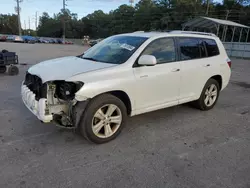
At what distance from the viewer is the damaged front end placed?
10.1 ft

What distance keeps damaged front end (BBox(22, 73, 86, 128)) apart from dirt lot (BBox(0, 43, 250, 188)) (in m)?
0.47

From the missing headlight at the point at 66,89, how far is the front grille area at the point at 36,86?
182 mm

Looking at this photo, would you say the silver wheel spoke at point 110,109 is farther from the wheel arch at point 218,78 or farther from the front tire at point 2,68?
the front tire at point 2,68

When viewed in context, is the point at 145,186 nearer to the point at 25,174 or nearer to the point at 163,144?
the point at 163,144

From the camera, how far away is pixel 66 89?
3109 millimetres

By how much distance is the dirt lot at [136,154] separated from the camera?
2586 mm

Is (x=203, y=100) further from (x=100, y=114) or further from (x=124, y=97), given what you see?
(x=100, y=114)

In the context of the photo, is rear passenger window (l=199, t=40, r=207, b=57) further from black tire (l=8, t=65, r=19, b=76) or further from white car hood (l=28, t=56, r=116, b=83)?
black tire (l=8, t=65, r=19, b=76)

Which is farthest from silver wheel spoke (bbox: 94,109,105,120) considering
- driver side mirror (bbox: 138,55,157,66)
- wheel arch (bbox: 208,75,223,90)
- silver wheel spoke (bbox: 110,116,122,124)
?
wheel arch (bbox: 208,75,223,90)

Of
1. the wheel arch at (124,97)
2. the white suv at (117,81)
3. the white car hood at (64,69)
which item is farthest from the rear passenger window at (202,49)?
the white car hood at (64,69)

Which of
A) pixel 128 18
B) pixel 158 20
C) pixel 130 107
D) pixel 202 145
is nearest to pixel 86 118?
pixel 130 107

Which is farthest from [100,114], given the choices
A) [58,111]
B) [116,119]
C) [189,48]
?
[189,48]

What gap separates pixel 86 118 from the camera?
3.14 m

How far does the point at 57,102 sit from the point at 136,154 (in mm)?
1403
